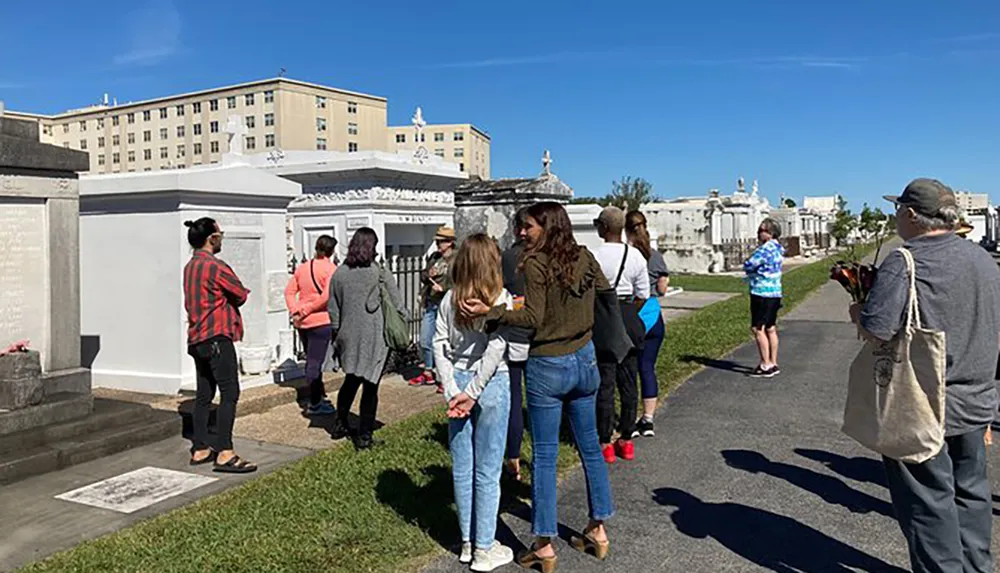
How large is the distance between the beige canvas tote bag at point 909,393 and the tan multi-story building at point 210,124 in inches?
4030

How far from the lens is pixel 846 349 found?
1136 centimetres

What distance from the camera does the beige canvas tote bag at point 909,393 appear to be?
3.20 metres

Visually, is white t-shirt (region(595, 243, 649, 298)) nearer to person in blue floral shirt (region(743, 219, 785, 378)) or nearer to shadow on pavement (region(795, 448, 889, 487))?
shadow on pavement (region(795, 448, 889, 487))

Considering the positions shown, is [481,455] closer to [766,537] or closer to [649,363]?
[766,537]

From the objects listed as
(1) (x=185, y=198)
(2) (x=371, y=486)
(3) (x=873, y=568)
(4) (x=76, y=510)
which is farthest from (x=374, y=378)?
(3) (x=873, y=568)

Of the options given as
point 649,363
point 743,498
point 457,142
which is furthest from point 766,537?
point 457,142

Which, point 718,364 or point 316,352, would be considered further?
point 718,364

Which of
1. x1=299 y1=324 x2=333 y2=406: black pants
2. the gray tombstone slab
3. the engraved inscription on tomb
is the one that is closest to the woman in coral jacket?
x1=299 y1=324 x2=333 y2=406: black pants

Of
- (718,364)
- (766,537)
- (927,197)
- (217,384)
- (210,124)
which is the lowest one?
(766,537)

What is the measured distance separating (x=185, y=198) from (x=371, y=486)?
12.6 feet

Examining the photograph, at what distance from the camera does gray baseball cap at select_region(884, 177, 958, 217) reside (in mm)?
3338

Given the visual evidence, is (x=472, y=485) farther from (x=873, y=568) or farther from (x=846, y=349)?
(x=846, y=349)

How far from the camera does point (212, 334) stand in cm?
549

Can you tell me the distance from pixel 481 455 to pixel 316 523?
1.12m
